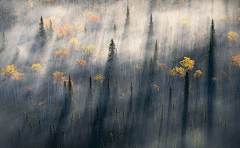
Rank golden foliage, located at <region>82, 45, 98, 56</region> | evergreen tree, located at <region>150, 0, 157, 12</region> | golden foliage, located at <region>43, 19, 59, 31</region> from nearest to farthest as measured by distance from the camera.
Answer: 1. golden foliage, located at <region>82, 45, 98, 56</region>
2. golden foliage, located at <region>43, 19, 59, 31</region>
3. evergreen tree, located at <region>150, 0, 157, 12</region>

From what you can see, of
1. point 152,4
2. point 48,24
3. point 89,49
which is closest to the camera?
point 89,49

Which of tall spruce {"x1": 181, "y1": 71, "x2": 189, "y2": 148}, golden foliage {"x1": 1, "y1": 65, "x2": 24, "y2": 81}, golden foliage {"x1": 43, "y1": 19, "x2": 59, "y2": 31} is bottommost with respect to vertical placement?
tall spruce {"x1": 181, "y1": 71, "x2": 189, "y2": 148}

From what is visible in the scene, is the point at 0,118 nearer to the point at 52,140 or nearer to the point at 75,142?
the point at 52,140

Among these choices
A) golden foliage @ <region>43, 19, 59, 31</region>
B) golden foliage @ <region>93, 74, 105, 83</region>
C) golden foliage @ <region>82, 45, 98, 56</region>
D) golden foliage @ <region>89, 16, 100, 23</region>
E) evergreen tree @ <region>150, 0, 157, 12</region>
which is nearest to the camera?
golden foliage @ <region>93, 74, 105, 83</region>

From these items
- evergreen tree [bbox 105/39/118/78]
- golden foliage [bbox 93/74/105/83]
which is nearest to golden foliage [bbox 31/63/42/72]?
golden foliage [bbox 93/74/105/83]

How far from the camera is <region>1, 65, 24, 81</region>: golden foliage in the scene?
23.1 feet

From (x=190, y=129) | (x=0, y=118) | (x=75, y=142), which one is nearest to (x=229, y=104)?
(x=190, y=129)

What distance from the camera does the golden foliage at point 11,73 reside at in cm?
703

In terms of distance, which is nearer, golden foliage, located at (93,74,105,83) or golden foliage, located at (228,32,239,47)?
golden foliage, located at (93,74,105,83)

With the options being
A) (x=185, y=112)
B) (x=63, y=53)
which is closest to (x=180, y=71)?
(x=185, y=112)

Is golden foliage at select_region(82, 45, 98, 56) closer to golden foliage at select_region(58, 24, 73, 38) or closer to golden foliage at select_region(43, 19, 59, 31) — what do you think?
golden foliage at select_region(58, 24, 73, 38)

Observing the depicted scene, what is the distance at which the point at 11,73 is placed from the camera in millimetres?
7059

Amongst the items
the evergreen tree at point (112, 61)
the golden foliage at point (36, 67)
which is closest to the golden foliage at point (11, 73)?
the golden foliage at point (36, 67)

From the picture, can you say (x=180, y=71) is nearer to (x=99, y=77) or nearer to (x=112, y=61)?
(x=112, y=61)
